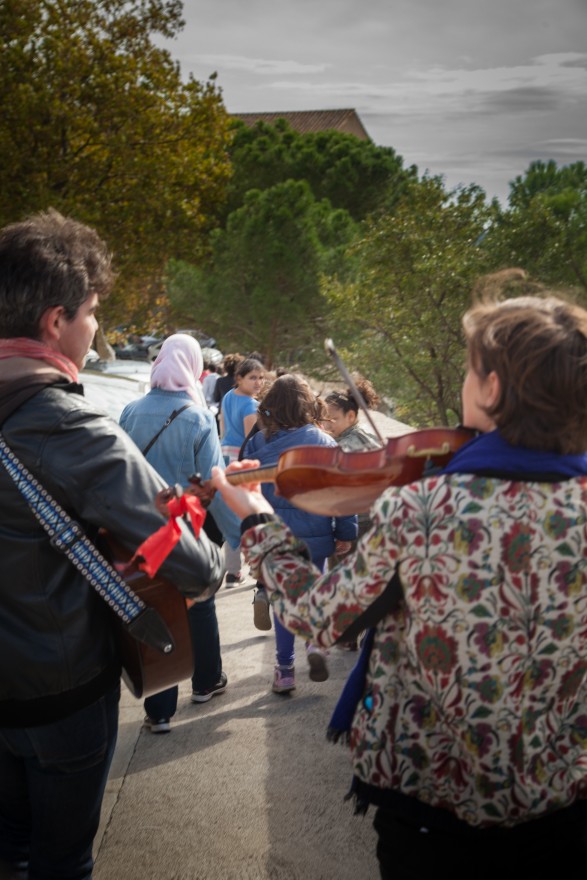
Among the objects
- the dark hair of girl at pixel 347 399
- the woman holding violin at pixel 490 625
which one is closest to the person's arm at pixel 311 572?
the woman holding violin at pixel 490 625

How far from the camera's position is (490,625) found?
1.49 metres

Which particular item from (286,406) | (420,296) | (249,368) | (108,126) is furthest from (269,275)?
(286,406)

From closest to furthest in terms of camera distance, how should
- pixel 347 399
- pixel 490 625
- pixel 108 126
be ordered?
pixel 490 625 < pixel 347 399 < pixel 108 126

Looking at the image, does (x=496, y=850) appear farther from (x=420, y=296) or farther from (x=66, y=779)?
(x=420, y=296)

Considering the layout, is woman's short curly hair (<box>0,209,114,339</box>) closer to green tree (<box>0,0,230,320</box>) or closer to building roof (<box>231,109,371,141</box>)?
green tree (<box>0,0,230,320</box>)

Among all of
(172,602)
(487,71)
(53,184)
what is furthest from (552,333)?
(487,71)

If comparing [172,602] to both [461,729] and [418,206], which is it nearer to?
[461,729]

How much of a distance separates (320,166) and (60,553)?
78.1 feet

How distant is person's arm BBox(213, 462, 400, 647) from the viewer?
1558 mm

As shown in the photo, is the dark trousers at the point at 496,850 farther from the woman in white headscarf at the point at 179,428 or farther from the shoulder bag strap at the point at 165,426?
the shoulder bag strap at the point at 165,426

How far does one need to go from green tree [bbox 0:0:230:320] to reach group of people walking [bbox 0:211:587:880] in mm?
15526

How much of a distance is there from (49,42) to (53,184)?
267 centimetres

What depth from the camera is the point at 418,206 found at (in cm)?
1443

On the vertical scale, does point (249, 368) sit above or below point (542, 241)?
below
